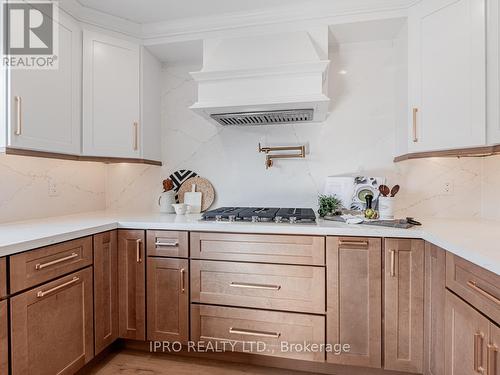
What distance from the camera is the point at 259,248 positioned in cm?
170

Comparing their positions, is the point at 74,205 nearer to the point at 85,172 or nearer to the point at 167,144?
the point at 85,172

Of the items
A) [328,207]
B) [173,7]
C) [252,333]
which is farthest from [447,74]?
[252,333]

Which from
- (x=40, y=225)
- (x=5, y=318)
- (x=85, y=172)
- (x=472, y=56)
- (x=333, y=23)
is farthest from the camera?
(x=85, y=172)

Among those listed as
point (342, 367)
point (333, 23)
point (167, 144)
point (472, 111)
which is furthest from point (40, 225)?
point (472, 111)

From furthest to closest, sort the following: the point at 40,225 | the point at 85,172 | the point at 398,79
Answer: the point at 85,172
the point at 398,79
the point at 40,225

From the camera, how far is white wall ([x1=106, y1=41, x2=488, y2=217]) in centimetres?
208

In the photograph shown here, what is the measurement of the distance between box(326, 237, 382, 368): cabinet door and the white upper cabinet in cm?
82

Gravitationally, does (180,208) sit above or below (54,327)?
above

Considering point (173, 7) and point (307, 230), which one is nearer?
point (307, 230)

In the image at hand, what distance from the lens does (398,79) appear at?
2070mm

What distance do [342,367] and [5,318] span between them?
176cm

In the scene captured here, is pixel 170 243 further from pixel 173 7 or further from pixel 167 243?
pixel 173 7

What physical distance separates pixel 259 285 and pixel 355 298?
0.56 meters

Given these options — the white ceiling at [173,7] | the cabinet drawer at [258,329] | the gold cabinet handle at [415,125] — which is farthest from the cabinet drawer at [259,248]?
the white ceiling at [173,7]
